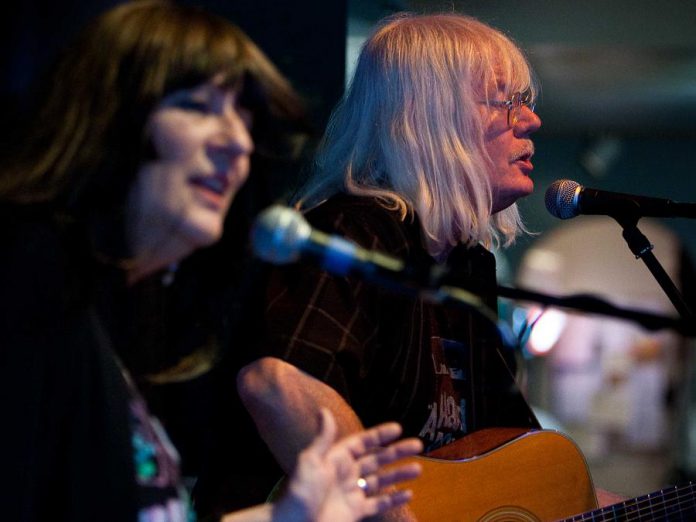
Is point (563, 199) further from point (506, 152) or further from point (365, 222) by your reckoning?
point (365, 222)

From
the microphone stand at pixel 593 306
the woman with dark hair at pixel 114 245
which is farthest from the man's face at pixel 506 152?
the woman with dark hair at pixel 114 245

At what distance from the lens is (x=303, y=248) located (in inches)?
50.1

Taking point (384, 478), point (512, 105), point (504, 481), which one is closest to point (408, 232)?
point (512, 105)

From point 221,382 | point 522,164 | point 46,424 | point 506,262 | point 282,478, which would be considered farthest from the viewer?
point 506,262

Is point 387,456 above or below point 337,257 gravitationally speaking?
below

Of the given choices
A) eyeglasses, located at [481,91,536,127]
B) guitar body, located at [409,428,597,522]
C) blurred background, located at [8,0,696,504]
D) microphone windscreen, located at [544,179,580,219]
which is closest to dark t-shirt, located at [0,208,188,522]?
guitar body, located at [409,428,597,522]

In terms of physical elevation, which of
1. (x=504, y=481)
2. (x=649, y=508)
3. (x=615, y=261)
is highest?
(x=504, y=481)

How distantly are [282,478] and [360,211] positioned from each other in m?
0.58

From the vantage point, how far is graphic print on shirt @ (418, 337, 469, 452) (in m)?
2.19

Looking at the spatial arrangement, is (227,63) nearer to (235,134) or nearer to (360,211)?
(235,134)

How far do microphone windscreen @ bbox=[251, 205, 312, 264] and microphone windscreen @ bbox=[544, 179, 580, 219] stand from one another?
110 cm

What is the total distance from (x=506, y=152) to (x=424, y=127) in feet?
0.80

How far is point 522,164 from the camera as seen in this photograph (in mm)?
2408

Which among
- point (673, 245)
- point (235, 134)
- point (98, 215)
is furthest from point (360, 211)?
point (673, 245)
